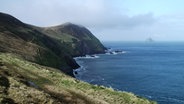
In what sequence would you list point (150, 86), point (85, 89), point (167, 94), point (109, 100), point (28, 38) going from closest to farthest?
point (109, 100), point (85, 89), point (167, 94), point (150, 86), point (28, 38)

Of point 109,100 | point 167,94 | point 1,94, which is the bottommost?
point 167,94

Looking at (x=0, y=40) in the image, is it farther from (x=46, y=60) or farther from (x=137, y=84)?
(x=137, y=84)

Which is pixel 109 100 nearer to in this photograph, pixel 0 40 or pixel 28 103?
pixel 28 103

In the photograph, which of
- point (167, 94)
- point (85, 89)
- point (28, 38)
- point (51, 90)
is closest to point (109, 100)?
point (85, 89)

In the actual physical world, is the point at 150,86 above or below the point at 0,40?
below

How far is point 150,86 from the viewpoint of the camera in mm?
121312

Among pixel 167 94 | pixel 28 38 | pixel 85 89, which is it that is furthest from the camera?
pixel 28 38

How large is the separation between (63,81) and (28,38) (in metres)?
99.0

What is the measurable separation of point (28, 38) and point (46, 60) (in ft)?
106

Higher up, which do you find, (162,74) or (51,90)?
(51,90)

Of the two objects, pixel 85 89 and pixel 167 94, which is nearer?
pixel 85 89

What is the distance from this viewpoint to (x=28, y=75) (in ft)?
170

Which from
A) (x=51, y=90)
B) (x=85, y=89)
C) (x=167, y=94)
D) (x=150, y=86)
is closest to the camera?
(x=51, y=90)

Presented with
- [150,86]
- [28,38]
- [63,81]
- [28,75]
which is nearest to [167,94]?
[150,86]
